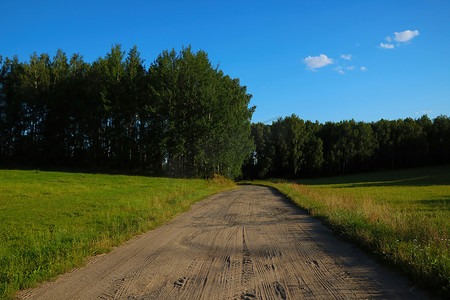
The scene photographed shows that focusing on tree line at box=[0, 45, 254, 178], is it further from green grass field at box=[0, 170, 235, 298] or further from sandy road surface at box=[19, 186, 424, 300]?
sandy road surface at box=[19, 186, 424, 300]

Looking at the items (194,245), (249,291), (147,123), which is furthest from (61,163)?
(249,291)

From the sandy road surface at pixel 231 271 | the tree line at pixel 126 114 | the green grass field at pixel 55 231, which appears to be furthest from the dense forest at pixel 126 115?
the sandy road surface at pixel 231 271

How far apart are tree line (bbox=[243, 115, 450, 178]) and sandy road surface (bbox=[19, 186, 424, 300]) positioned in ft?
234

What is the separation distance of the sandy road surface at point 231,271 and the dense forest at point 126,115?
1216 inches

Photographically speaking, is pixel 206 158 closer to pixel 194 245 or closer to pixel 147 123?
pixel 147 123

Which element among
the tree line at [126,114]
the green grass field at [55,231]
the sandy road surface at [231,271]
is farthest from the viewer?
the tree line at [126,114]

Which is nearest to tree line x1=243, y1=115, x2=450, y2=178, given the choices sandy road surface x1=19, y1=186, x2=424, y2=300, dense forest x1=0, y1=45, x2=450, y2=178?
dense forest x1=0, y1=45, x2=450, y2=178

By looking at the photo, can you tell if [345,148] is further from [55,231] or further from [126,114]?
[55,231]

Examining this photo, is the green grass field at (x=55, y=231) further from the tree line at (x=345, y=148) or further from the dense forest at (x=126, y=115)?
the tree line at (x=345, y=148)

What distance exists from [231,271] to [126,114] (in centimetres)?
4176

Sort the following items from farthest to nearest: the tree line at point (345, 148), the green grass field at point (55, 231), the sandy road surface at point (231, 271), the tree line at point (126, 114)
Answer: the tree line at point (345, 148) → the tree line at point (126, 114) → the green grass field at point (55, 231) → the sandy road surface at point (231, 271)

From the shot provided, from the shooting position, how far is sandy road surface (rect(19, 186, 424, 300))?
3951 millimetres

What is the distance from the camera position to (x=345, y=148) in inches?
3164

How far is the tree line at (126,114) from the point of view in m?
39.0
